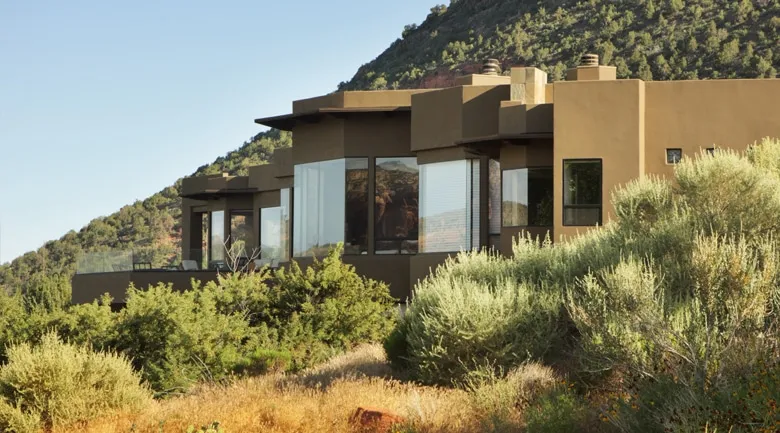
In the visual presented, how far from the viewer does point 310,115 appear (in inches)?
1192

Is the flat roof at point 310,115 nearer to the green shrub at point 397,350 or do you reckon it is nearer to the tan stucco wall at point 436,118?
the tan stucco wall at point 436,118

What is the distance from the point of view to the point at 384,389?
15.6 m

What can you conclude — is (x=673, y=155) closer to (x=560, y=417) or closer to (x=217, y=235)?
(x=560, y=417)

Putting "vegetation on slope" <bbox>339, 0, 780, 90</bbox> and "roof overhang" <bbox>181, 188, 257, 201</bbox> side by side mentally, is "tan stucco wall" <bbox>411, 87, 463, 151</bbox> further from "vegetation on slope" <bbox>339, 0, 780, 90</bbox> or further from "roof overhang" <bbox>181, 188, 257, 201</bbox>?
"vegetation on slope" <bbox>339, 0, 780, 90</bbox>

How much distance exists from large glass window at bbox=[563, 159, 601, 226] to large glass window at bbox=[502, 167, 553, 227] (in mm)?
970

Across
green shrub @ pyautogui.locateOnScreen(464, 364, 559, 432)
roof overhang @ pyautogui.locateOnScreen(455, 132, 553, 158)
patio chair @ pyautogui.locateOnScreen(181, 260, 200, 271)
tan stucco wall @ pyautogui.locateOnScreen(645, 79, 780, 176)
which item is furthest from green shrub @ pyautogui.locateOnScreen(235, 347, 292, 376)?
patio chair @ pyautogui.locateOnScreen(181, 260, 200, 271)

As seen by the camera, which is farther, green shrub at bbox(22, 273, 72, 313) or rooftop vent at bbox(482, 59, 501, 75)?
green shrub at bbox(22, 273, 72, 313)

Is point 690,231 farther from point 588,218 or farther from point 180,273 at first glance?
point 180,273

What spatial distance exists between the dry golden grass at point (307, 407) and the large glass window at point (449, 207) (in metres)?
10.0

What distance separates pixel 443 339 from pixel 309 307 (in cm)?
763

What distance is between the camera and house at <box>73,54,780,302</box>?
962 inches

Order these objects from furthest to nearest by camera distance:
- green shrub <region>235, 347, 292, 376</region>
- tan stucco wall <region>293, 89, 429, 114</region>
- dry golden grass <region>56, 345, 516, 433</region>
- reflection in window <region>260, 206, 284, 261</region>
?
1. reflection in window <region>260, 206, 284, 261</region>
2. tan stucco wall <region>293, 89, 429, 114</region>
3. green shrub <region>235, 347, 292, 376</region>
4. dry golden grass <region>56, 345, 516, 433</region>

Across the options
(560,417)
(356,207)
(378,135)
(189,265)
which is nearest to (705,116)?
(378,135)

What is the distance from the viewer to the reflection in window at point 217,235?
4391 cm
